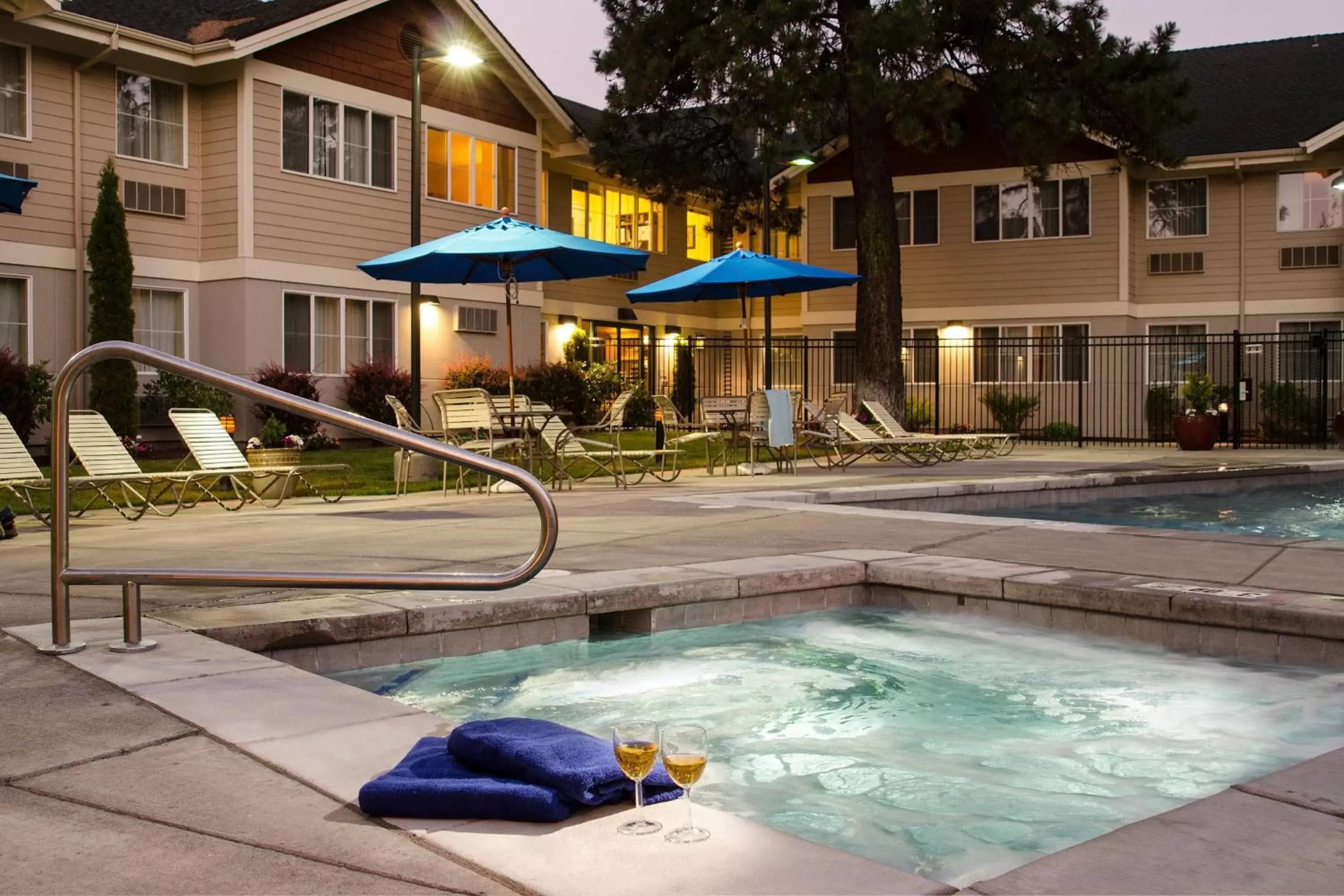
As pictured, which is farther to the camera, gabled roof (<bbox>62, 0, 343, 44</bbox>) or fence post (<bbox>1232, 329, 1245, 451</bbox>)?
fence post (<bbox>1232, 329, 1245, 451</bbox>)

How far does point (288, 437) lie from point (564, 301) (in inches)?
490

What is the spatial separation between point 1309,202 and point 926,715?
76.2 ft

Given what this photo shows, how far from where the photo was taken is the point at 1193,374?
23.6 metres

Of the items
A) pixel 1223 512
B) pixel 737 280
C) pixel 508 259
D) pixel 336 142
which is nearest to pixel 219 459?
pixel 508 259

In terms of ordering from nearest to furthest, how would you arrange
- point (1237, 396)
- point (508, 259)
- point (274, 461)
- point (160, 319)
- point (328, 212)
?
point (274, 461) → point (508, 259) → point (160, 319) → point (328, 212) → point (1237, 396)

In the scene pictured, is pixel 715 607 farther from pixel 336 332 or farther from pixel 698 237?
pixel 698 237

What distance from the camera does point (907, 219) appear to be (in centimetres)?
2791

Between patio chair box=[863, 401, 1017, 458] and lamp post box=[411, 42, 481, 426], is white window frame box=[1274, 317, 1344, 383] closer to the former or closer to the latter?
patio chair box=[863, 401, 1017, 458]

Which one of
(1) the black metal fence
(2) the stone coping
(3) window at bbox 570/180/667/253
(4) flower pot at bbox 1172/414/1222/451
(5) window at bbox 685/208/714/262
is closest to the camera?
(2) the stone coping

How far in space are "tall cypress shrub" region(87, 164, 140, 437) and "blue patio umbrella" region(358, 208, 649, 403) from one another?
576 cm

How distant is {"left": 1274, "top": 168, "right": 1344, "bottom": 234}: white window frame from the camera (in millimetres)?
24453

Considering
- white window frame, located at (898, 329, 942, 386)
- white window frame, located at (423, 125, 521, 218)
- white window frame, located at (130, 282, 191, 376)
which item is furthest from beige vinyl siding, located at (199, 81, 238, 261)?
white window frame, located at (898, 329, 942, 386)

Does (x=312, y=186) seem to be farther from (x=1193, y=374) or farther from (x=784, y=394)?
(x=1193, y=374)

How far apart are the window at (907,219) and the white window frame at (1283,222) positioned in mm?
6645
